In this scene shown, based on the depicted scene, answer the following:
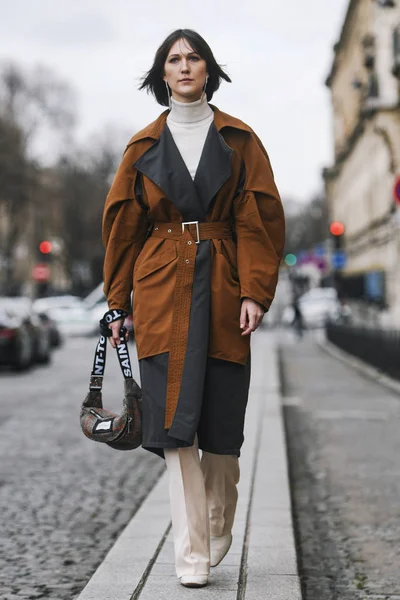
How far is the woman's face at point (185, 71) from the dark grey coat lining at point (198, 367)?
18 centimetres

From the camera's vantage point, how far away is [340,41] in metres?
63.8

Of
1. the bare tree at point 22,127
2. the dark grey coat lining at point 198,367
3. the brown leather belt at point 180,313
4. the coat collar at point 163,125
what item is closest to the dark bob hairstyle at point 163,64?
the coat collar at point 163,125

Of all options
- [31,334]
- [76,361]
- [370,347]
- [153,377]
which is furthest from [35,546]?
[76,361]

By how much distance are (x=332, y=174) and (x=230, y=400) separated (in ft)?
209

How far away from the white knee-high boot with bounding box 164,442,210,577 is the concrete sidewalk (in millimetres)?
105

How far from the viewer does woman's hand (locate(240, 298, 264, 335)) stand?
4.68 meters

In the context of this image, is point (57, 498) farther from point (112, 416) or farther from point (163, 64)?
point (163, 64)

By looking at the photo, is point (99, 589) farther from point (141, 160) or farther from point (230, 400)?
point (141, 160)

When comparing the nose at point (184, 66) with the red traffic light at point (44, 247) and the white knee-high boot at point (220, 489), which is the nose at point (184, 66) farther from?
the red traffic light at point (44, 247)

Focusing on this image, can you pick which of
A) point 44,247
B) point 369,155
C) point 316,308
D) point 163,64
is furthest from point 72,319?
point 163,64

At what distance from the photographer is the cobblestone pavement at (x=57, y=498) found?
5.70 meters

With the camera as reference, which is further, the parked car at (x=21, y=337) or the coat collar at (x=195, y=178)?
the parked car at (x=21, y=337)

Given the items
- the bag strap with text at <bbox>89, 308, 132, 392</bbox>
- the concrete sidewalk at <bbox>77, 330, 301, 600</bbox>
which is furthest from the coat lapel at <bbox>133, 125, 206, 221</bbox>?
the concrete sidewalk at <bbox>77, 330, 301, 600</bbox>

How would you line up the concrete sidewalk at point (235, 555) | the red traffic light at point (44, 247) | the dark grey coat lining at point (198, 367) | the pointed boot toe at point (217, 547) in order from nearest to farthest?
the dark grey coat lining at point (198, 367)
the concrete sidewalk at point (235, 555)
the pointed boot toe at point (217, 547)
the red traffic light at point (44, 247)
